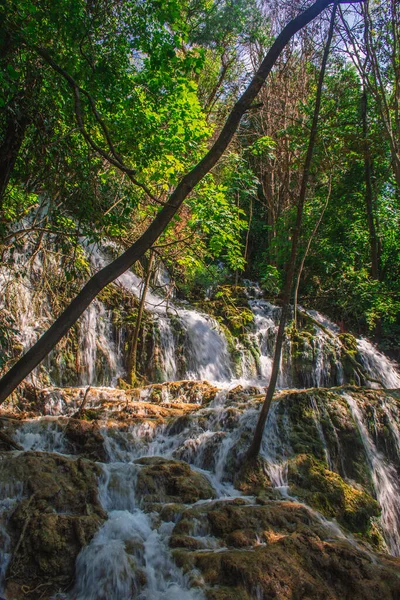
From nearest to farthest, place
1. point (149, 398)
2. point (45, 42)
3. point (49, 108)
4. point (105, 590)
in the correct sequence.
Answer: point (105, 590), point (49, 108), point (45, 42), point (149, 398)

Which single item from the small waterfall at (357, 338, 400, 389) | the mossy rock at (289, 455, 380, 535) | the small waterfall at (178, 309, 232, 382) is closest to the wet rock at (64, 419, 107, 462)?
A: the mossy rock at (289, 455, 380, 535)

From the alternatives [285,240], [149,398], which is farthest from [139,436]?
[285,240]

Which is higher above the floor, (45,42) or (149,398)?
(45,42)

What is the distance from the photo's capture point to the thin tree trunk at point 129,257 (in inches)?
112

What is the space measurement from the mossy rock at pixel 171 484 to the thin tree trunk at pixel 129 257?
9.51 feet

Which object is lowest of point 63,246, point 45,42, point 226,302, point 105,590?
point 105,590

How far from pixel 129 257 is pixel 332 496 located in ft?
14.5

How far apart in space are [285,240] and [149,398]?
8802 millimetres

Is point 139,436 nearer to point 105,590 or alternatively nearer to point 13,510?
point 13,510

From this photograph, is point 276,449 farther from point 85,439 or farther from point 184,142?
point 184,142

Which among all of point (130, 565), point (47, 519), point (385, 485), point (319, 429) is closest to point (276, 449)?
point (319, 429)

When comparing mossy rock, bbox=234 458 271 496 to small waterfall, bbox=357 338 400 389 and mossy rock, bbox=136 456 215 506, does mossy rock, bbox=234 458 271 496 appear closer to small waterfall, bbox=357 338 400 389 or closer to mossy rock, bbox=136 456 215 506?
mossy rock, bbox=136 456 215 506

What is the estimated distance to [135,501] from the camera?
4.99 metres

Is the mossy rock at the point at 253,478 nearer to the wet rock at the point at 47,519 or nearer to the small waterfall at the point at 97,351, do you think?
the wet rock at the point at 47,519
